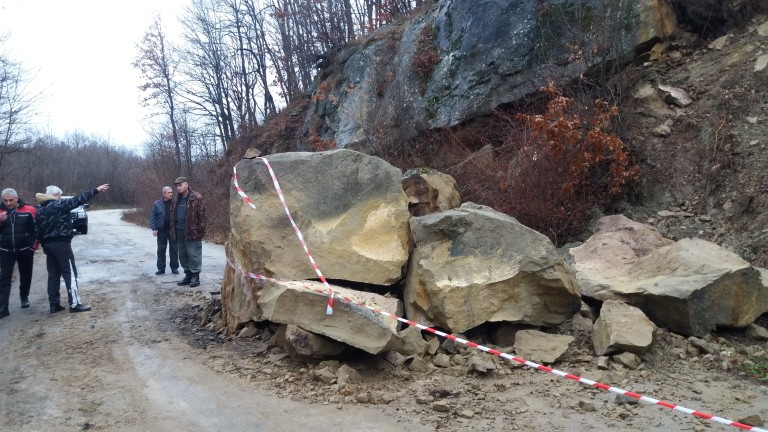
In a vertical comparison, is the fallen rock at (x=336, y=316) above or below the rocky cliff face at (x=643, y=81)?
below


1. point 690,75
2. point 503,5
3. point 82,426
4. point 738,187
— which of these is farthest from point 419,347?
point 503,5

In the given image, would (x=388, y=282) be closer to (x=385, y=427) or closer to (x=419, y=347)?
(x=419, y=347)

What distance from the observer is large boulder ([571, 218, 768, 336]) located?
5555mm

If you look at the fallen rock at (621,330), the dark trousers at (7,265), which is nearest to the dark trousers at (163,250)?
the dark trousers at (7,265)

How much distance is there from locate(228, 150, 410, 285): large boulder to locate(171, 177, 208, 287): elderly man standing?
2766mm

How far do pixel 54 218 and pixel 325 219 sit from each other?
13.1ft

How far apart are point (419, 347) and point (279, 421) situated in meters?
1.64

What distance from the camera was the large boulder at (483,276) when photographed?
570 cm

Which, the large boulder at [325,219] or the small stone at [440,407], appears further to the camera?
the large boulder at [325,219]

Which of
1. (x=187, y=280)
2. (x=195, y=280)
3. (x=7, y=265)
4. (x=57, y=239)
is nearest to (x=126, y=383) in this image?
(x=57, y=239)

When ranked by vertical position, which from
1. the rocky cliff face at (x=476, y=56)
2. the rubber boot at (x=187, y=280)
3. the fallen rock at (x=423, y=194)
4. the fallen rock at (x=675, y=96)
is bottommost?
the rubber boot at (x=187, y=280)

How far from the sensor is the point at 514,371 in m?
5.18

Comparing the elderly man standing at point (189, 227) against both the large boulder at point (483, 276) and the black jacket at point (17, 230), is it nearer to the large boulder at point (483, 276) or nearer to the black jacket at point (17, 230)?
the black jacket at point (17, 230)

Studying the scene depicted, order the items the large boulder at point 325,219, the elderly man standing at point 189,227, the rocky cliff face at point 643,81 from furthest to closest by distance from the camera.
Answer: the elderly man standing at point 189,227, the rocky cliff face at point 643,81, the large boulder at point 325,219
